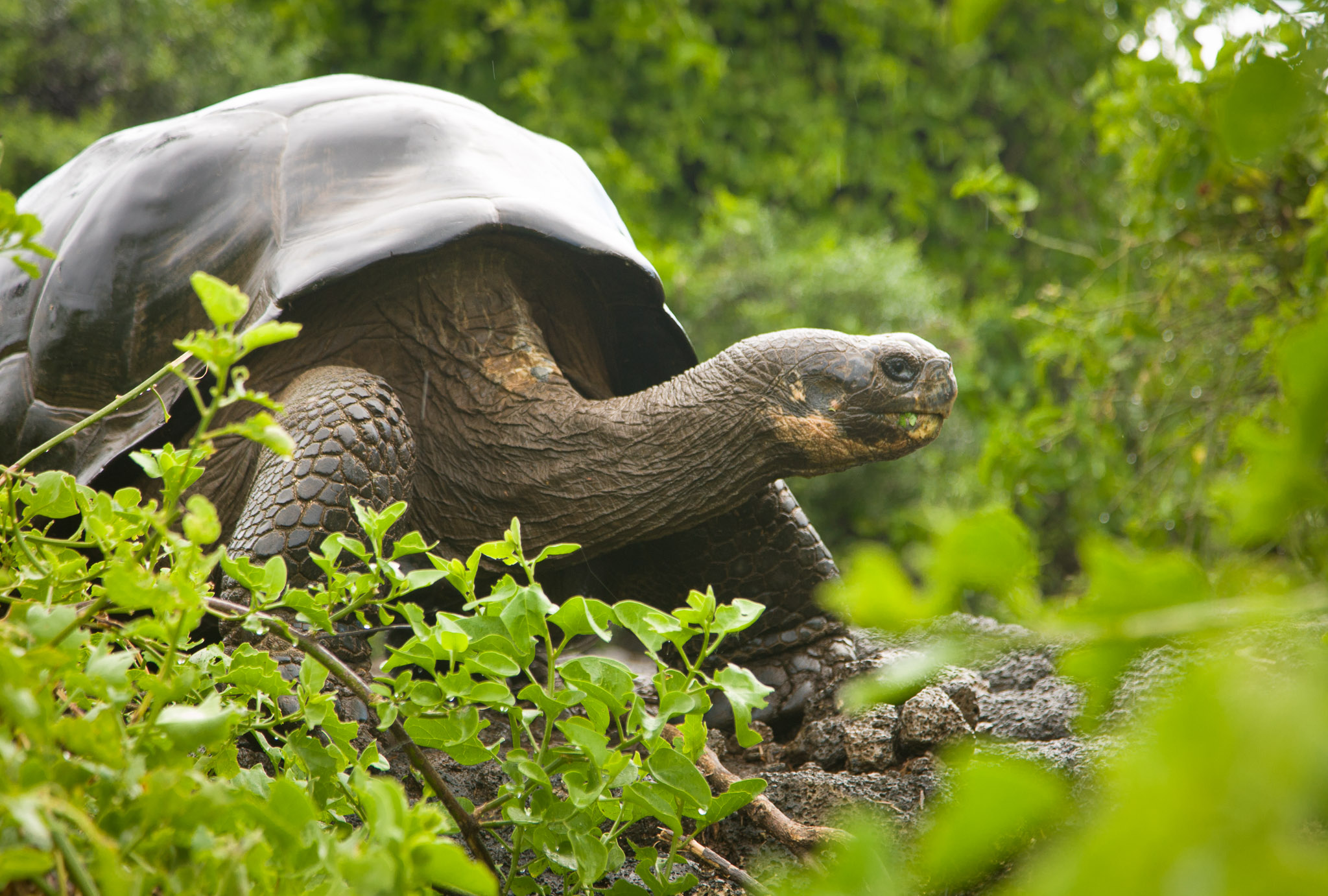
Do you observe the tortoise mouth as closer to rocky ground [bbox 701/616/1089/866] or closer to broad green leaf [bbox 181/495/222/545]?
rocky ground [bbox 701/616/1089/866]

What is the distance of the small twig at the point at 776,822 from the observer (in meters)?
1.38

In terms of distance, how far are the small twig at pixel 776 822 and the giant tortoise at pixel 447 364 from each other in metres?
0.67

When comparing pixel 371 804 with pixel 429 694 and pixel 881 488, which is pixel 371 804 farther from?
pixel 881 488

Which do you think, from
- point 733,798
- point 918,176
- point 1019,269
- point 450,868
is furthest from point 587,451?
point 1019,269

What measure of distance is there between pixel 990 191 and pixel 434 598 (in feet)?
7.83

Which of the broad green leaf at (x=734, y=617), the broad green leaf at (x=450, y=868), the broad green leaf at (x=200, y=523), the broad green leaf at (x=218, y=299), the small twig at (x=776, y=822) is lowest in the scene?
the small twig at (x=776, y=822)

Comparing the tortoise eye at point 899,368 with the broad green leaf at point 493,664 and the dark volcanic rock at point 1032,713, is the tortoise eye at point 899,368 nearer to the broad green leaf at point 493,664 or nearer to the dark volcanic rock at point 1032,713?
the dark volcanic rock at point 1032,713

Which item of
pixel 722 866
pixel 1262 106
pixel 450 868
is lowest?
pixel 722 866

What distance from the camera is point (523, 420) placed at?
84.7 inches

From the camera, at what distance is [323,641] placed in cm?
174

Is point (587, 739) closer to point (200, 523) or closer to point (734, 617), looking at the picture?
point (734, 617)

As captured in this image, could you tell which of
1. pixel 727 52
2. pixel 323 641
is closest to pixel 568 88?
pixel 727 52

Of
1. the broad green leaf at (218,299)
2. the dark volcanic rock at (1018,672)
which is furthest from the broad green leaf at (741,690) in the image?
the dark volcanic rock at (1018,672)

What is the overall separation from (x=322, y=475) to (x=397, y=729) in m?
0.76
